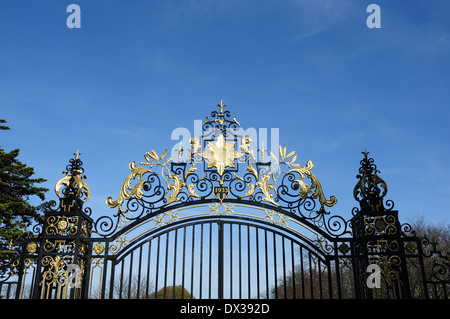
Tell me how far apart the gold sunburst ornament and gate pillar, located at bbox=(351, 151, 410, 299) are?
226cm

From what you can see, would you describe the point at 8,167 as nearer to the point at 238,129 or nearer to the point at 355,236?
the point at 238,129

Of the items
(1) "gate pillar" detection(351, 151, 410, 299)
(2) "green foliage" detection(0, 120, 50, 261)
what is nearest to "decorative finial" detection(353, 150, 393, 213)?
(1) "gate pillar" detection(351, 151, 410, 299)

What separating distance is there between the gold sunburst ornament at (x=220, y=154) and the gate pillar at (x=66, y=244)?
2.27 metres

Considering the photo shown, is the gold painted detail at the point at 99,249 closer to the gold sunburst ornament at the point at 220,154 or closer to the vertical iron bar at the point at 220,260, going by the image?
the vertical iron bar at the point at 220,260

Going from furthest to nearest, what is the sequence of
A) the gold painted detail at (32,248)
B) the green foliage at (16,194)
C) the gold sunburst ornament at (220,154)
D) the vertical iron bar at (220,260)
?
1. the green foliage at (16,194)
2. the gold sunburst ornament at (220,154)
3. the gold painted detail at (32,248)
4. the vertical iron bar at (220,260)

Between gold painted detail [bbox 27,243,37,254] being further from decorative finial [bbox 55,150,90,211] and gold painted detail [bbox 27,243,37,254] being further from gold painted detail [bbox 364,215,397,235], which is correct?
gold painted detail [bbox 364,215,397,235]

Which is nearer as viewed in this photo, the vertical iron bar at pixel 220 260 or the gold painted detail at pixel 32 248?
the vertical iron bar at pixel 220 260

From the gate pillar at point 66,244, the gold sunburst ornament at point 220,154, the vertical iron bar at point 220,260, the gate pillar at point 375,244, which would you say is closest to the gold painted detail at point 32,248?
the gate pillar at point 66,244

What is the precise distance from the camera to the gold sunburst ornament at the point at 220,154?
730cm

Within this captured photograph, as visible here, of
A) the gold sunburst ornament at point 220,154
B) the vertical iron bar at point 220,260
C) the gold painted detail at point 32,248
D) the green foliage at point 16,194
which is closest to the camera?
the vertical iron bar at point 220,260
